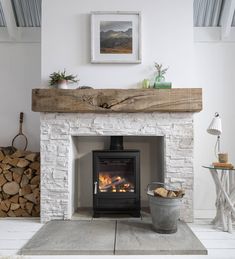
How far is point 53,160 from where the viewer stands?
2912 millimetres

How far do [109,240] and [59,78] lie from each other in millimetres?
1732

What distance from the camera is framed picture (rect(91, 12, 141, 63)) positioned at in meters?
2.98

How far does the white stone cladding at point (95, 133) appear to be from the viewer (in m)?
2.90

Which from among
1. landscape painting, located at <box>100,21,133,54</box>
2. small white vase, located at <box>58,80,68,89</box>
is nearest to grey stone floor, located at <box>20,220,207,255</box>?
small white vase, located at <box>58,80,68,89</box>

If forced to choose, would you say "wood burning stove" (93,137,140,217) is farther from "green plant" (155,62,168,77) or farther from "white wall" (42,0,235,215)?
"green plant" (155,62,168,77)

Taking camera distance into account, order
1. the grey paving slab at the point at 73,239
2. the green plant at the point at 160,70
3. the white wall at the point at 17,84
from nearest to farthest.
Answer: the grey paving slab at the point at 73,239 → the green plant at the point at 160,70 → the white wall at the point at 17,84

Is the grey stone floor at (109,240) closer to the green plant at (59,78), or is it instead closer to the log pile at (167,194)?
the log pile at (167,194)

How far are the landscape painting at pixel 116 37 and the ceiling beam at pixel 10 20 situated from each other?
1223 mm

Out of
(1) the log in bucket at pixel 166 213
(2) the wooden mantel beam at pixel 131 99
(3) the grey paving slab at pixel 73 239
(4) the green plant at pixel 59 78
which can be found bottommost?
(3) the grey paving slab at pixel 73 239

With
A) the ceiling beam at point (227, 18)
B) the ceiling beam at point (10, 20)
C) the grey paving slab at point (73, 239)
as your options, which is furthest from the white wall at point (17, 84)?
the ceiling beam at point (227, 18)

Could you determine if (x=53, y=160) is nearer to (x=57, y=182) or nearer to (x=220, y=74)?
(x=57, y=182)

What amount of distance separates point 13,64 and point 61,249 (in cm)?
248

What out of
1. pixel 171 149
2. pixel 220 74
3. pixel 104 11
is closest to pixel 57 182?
pixel 171 149

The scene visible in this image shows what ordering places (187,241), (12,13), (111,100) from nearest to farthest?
(187,241) → (111,100) → (12,13)
